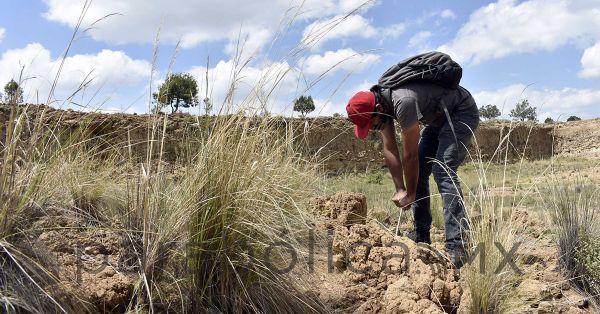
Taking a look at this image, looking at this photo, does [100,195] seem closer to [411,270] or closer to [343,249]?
[343,249]

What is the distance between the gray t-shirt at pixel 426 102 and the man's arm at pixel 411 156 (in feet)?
0.15

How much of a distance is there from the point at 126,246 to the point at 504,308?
5.65 ft

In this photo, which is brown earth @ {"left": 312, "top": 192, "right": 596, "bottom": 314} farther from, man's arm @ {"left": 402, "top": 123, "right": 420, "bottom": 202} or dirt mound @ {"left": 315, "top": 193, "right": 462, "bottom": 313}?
man's arm @ {"left": 402, "top": 123, "right": 420, "bottom": 202}

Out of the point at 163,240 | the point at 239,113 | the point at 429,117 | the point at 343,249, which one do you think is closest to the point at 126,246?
the point at 163,240

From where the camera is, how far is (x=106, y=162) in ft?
14.3

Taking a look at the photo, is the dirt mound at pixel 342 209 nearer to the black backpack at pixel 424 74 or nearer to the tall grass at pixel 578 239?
the black backpack at pixel 424 74

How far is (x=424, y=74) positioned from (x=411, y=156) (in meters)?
0.49

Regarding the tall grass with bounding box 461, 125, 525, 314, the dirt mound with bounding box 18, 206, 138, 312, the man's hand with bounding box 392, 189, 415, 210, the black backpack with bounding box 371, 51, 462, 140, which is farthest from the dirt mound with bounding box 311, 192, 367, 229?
the dirt mound with bounding box 18, 206, 138, 312

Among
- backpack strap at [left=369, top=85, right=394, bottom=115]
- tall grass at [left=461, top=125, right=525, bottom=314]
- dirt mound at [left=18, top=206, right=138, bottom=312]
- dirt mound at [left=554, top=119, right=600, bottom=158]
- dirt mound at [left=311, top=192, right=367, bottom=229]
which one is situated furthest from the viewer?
dirt mound at [left=554, top=119, right=600, bottom=158]

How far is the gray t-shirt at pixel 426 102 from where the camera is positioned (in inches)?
128

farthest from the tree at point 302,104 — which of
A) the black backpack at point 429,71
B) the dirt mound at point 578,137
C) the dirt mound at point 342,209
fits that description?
the dirt mound at point 578,137

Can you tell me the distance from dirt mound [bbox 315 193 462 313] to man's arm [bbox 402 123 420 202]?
0.32 metres

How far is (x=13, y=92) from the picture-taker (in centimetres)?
237

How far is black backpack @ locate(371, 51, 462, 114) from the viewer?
3381mm
